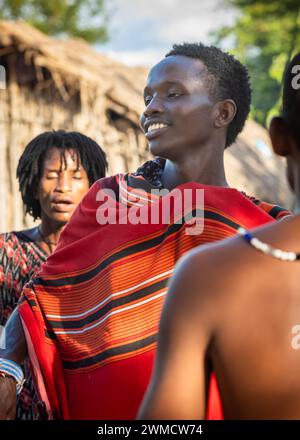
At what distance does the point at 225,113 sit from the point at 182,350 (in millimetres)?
1737

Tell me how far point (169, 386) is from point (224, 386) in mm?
131

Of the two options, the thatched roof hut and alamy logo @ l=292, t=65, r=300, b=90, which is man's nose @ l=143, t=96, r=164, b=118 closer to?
alamy logo @ l=292, t=65, r=300, b=90

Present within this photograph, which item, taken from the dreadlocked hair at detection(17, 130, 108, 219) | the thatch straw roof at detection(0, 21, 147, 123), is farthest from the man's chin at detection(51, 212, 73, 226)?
the thatch straw roof at detection(0, 21, 147, 123)

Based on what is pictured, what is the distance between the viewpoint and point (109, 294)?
9.27ft

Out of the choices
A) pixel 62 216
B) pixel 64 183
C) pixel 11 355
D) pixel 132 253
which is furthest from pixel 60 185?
pixel 132 253

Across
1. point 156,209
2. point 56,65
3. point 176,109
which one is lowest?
point 156,209

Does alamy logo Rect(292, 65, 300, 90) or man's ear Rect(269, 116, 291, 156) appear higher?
alamy logo Rect(292, 65, 300, 90)

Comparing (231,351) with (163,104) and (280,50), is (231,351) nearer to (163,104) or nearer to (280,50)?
(163,104)

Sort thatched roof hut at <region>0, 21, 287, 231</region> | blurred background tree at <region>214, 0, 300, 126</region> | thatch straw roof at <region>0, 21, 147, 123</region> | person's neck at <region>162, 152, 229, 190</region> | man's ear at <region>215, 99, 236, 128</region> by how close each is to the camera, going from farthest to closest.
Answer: blurred background tree at <region>214, 0, 300, 126</region>
thatched roof hut at <region>0, 21, 287, 231</region>
thatch straw roof at <region>0, 21, 147, 123</region>
man's ear at <region>215, 99, 236, 128</region>
person's neck at <region>162, 152, 229, 190</region>

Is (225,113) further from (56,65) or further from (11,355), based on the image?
(56,65)

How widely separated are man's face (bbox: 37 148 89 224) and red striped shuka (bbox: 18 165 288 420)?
1.27 meters

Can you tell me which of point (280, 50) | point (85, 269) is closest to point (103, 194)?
point (85, 269)

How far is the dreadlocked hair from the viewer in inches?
178

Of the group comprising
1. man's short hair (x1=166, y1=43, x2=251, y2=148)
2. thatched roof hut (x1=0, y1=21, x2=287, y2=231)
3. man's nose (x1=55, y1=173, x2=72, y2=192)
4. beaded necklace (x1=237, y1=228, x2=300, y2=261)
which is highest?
thatched roof hut (x1=0, y1=21, x2=287, y2=231)
